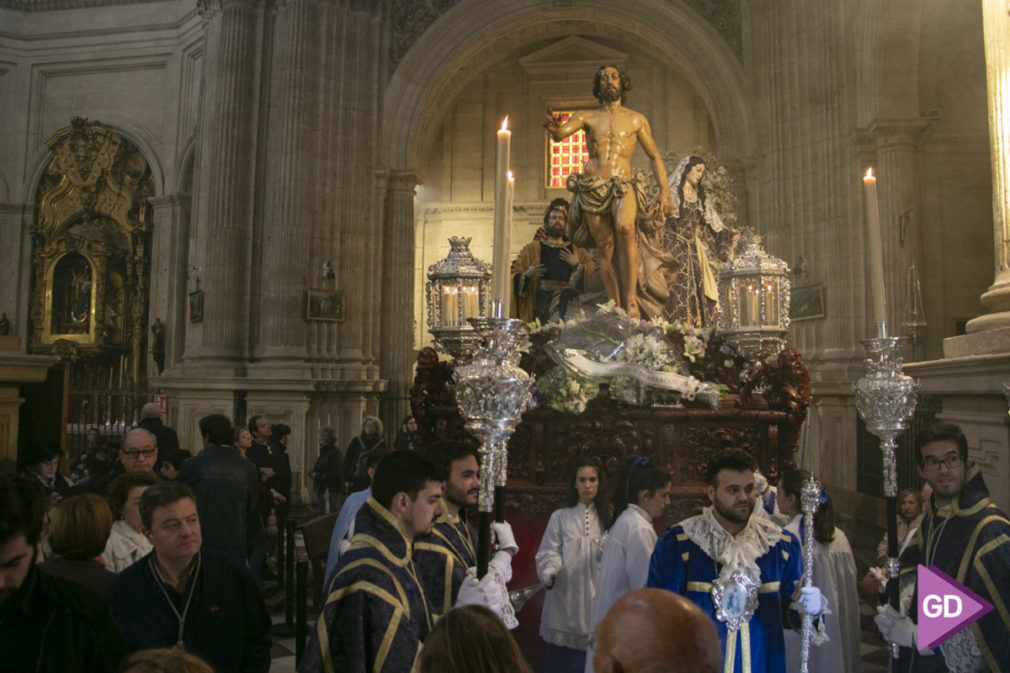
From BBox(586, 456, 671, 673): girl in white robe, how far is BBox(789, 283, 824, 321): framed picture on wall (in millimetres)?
7790

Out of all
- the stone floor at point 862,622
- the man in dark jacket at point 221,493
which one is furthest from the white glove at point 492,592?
the stone floor at point 862,622

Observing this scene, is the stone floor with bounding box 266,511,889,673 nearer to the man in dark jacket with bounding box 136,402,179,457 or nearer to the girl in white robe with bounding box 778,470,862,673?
the girl in white robe with bounding box 778,470,862,673

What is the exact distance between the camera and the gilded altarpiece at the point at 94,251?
1933 centimetres

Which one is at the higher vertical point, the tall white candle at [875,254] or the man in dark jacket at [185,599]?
the tall white candle at [875,254]

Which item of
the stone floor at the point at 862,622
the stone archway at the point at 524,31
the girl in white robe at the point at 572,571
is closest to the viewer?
the girl in white robe at the point at 572,571

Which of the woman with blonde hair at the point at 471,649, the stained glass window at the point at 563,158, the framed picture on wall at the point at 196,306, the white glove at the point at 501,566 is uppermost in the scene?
the stained glass window at the point at 563,158

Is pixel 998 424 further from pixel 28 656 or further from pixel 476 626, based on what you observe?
pixel 28 656

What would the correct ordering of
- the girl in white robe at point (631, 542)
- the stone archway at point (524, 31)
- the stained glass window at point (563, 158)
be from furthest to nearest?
the stained glass window at point (563, 158) < the stone archway at point (524, 31) < the girl in white robe at point (631, 542)

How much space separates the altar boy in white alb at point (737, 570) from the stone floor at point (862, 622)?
286 centimetres

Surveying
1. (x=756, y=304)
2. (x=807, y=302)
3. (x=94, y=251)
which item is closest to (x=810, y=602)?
(x=756, y=304)

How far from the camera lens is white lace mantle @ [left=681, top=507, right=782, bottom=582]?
10.3ft

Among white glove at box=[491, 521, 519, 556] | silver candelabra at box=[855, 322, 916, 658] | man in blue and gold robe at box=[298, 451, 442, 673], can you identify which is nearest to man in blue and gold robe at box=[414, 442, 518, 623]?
white glove at box=[491, 521, 519, 556]

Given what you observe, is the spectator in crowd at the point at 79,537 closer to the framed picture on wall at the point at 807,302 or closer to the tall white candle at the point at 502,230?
the tall white candle at the point at 502,230

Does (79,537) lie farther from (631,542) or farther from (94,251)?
(94,251)
